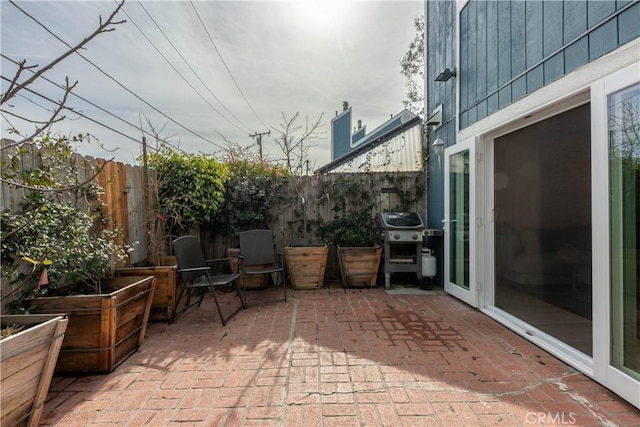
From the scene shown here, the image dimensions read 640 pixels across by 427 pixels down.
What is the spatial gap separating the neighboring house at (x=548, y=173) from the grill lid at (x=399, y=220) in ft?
1.27

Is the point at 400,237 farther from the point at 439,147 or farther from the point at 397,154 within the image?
the point at 397,154

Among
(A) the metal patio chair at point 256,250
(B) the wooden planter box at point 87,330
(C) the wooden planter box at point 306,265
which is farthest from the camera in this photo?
(C) the wooden planter box at point 306,265

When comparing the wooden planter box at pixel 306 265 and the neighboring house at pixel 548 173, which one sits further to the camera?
the wooden planter box at pixel 306 265

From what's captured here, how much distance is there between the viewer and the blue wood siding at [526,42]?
1.93m

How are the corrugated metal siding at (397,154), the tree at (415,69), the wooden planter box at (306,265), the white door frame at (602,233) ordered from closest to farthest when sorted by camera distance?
the white door frame at (602,233), the wooden planter box at (306,265), the corrugated metal siding at (397,154), the tree at (415,69)

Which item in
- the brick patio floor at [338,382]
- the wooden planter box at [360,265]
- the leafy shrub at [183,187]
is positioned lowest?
the brick patio floor at [338,382]

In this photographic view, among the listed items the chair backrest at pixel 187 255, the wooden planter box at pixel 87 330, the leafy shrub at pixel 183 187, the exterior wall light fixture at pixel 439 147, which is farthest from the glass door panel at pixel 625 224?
the leafy shrub at pixel 183 187

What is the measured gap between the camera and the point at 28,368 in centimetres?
150

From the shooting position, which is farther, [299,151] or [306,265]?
[299,151]

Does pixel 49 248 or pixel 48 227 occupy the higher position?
pixel 48 227

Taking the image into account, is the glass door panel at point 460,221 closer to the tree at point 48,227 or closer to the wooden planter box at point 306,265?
the wooden planter box at point 306,265

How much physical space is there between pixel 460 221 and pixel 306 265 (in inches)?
86.9

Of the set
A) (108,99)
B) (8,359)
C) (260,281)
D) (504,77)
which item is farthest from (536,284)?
(108,99)

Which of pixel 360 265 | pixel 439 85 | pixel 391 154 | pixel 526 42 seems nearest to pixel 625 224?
pixel 526 42
